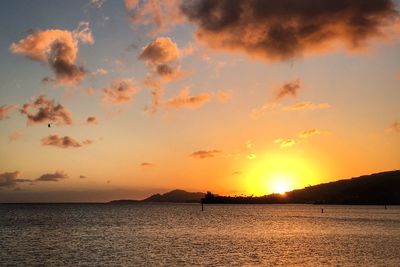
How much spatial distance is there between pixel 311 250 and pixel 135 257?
27.6m

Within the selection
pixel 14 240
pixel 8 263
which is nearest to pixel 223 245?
pixel 8 263

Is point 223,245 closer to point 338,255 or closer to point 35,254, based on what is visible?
point 338,255

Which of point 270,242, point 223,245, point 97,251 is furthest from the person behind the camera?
point 270,242

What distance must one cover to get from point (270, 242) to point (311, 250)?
14.0 meters

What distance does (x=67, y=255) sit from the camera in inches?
2574

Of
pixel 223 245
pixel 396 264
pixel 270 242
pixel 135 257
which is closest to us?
pixel 396 264

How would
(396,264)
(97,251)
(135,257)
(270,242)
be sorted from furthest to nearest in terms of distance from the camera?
(270,242), (97,251), (135,257), (396,264)

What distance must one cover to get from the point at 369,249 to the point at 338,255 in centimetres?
1074

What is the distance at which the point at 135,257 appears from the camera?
206 ft

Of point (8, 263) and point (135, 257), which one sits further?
point (135, 257)

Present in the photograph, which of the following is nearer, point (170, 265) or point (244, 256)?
point (170, 265)

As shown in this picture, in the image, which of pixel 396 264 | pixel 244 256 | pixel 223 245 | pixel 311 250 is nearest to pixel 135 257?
pixel 244 256

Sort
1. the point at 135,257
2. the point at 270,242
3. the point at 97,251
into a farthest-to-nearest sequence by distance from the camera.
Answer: the point at 270,242 < the point at 97,251 < the point at 135,257

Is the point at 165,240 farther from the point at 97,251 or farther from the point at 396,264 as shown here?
the point at 396,264
